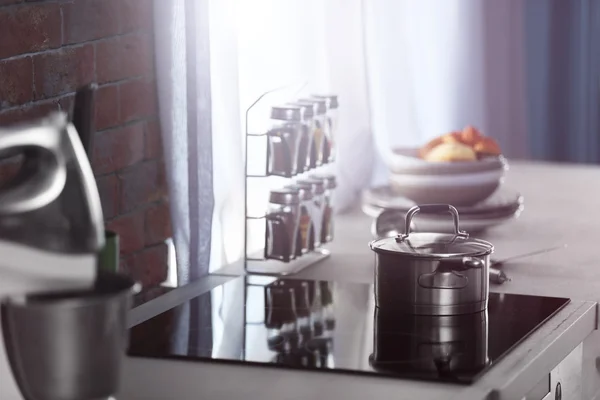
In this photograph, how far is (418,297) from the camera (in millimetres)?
1624

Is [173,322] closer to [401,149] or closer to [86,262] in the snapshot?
[86,262]

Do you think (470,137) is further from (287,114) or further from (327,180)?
(287,114)

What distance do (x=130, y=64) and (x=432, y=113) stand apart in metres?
2.01

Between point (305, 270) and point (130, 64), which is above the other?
point (130, 64)

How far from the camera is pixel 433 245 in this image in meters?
1.70

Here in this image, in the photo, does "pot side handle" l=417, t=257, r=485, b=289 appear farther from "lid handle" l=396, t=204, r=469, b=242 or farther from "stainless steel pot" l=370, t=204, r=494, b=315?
"lid handle" l=396, t=204, r=469, b=242

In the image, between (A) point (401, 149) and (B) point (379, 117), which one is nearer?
(A) point (401, 149)

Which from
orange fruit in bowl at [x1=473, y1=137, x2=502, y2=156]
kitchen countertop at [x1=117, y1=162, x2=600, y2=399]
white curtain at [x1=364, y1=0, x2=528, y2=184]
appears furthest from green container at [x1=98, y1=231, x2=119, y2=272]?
white curtain at [x1=364, y1=0, x2=528, y2=184]

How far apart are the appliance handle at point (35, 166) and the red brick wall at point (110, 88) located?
1.83 feet

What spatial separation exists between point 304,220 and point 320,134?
172 millimetres

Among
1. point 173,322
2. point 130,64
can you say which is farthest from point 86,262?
point 130,64

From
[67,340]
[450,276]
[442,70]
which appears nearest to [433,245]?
[450,276]

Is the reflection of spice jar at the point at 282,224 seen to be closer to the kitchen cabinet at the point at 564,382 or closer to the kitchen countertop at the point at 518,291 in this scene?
the kitchen countertop at the point at 518,291

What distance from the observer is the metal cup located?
984 mm
